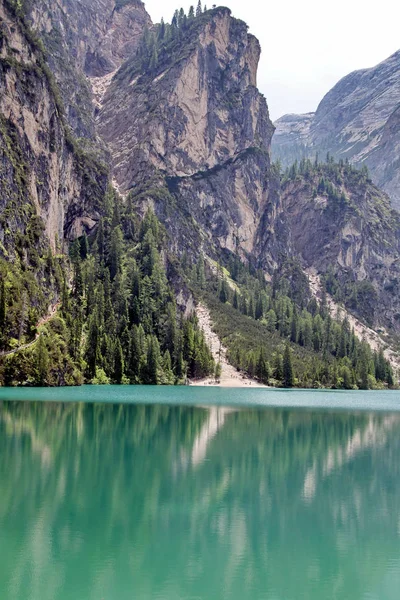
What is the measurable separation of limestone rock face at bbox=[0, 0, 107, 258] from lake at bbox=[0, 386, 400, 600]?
335 ft

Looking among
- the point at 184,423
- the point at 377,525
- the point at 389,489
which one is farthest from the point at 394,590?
the point at 184,423

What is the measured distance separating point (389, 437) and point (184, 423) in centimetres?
1939

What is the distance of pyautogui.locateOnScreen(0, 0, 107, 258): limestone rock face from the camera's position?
5875 inches

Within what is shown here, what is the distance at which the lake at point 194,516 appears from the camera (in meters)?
20.3

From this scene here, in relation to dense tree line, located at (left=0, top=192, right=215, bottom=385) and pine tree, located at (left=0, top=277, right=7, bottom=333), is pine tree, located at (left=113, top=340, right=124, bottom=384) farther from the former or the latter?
pine tree, located at (left=0, top=277, right=7, bottom=333)

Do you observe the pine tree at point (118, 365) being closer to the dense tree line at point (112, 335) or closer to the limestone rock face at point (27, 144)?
the dense tree line at point (112, 335)

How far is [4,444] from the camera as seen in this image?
43.2 meters

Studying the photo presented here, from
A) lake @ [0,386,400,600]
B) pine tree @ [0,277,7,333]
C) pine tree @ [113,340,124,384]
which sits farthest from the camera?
pine tree @ [113,340,124,384]

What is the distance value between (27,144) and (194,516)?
6346 inches

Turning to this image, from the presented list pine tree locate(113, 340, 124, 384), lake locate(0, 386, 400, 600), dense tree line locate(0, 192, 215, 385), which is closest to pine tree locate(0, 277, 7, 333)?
dense tree line locate(0, 192, 215, 385)

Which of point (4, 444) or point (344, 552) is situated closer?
point (344, 552)

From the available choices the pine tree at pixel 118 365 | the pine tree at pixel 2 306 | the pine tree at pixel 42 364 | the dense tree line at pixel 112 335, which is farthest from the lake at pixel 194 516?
the pine tree at pixel 118 365

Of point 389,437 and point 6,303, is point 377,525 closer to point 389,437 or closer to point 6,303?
point 389,437

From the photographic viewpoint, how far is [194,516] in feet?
90.2
